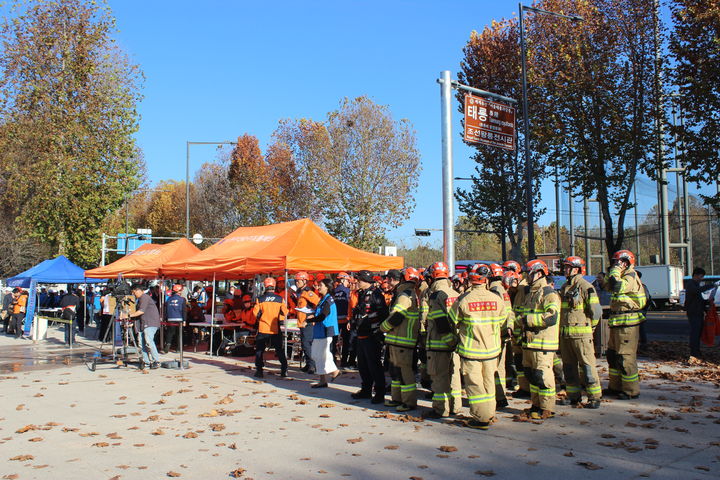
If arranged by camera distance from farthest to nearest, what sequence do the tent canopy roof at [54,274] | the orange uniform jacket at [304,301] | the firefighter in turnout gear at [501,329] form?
1. the tent canopy roof at [54,274]
2. the orange uniform jacket at [304,301]
3. the firefighter in turnout gear at [501,329]

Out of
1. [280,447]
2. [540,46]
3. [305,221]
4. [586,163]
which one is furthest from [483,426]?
[540,46]

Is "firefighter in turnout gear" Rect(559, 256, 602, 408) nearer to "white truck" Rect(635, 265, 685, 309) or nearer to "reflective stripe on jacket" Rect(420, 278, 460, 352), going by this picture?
"reflective stripe on jacket" Rect(420, 278, 460, 352)

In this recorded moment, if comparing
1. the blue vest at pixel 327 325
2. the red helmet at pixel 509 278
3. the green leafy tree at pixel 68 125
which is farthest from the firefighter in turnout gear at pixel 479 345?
the green leafy tree at pixel 68 125

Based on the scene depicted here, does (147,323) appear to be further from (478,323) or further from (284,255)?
(478,323)

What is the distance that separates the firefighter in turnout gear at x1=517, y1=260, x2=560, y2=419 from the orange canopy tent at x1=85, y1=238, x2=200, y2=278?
13296 mm

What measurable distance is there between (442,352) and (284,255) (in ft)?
21.5

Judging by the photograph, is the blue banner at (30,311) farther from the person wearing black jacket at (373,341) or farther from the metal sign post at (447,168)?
the person wearing black jacket at (373,341)

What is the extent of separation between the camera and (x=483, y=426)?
7562 millimetres

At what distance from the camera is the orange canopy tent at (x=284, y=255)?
1427cm

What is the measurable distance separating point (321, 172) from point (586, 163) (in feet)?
69.9

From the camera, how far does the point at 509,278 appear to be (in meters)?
10.3

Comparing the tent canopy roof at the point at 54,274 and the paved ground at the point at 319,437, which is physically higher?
the tent canopy roof at the point at 54,274

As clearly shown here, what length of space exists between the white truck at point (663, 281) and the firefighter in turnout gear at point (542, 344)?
31547 millimetres

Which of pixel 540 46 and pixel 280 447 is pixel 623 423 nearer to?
pixel 280 447
